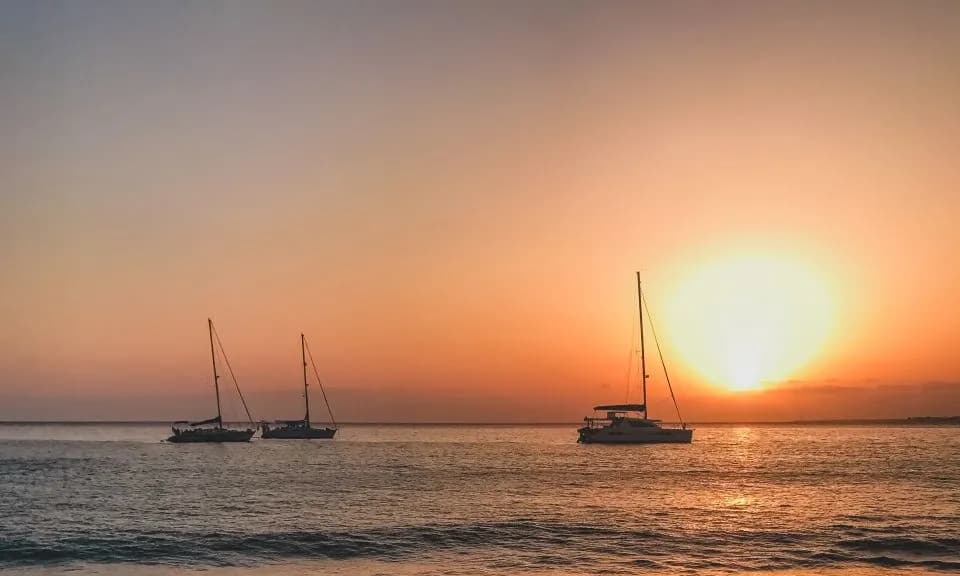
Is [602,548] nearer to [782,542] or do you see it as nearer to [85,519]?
[782,542]

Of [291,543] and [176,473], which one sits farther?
[176,473]

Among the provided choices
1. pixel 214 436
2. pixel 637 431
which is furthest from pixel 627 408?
pixel 214 436

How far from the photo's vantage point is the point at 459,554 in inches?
1379

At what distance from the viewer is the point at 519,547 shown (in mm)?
36375

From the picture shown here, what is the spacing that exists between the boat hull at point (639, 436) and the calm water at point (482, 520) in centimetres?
3508

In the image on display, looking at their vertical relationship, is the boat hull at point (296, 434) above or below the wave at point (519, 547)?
below

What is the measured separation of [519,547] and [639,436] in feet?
270

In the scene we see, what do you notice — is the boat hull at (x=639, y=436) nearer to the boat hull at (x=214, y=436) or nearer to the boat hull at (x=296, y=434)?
the boat hull at (x=296, y=434)

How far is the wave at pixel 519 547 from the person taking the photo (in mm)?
33719

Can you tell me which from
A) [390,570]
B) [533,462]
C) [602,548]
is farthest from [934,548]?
[533,462]

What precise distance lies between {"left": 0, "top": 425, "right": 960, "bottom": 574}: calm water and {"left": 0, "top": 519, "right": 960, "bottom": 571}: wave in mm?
130

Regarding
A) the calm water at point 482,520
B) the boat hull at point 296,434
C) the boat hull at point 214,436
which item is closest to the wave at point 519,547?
the calm water at point 482,520

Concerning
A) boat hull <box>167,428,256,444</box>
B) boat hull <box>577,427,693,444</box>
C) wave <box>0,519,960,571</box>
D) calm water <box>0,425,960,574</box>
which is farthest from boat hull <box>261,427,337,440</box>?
wave <box>0,519,960,571</box>

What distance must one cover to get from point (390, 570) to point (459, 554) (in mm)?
4020
